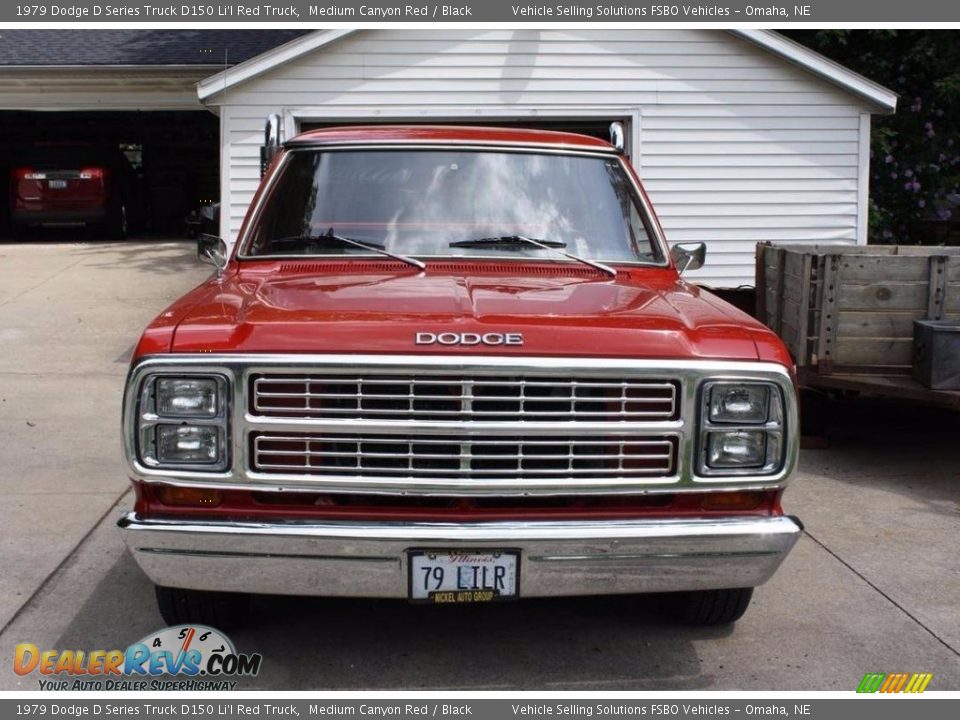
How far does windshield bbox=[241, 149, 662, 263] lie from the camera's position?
16.3ft

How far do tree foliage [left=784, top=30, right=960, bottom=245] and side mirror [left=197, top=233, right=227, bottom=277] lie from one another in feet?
37.2

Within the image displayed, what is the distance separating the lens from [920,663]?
14.0 ft

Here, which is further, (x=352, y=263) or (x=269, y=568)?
(x=352, y=263)

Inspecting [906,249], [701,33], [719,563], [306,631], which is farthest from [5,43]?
[719,563]

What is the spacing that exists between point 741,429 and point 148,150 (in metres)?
21.1

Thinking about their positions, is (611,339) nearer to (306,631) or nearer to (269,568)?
(269,568)

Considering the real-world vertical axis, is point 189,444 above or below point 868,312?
below

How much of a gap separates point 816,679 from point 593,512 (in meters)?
1.10

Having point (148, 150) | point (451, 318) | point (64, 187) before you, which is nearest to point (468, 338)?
point (451, 318)

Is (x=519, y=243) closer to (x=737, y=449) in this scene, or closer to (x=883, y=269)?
(x=737, y=449)

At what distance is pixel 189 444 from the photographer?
145 inches

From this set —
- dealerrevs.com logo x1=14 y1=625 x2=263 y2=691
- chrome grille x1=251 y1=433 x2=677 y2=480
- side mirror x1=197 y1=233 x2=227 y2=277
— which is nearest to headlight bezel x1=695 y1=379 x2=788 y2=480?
chrome grille x1=251 y1=433 x2=677 y2=480

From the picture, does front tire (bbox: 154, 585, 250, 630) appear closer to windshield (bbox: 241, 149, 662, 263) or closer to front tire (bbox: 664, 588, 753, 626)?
windshield (bbox: 241, 149, 662, 263)

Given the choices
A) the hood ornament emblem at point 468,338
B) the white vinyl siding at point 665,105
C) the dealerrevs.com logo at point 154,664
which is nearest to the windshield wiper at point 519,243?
the hood ornament emblem at point 468,338
